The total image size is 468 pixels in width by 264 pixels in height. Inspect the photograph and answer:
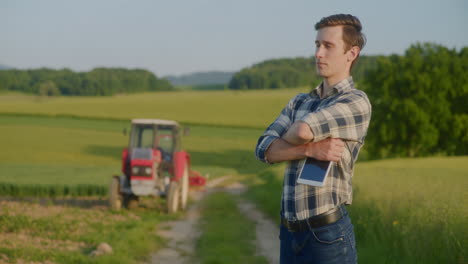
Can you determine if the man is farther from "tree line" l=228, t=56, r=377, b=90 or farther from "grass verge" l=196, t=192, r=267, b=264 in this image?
"tree line" l=228, t=56, r=377, b=90

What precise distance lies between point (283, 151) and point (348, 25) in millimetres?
713

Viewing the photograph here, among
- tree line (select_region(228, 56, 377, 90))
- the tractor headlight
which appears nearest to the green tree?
the tractor headlight

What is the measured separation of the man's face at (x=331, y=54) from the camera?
2688mm

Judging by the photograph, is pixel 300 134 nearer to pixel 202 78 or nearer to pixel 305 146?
pixel 305 146

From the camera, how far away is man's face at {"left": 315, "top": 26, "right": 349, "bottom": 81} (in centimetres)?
269

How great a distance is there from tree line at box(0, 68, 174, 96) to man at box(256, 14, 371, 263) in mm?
81368

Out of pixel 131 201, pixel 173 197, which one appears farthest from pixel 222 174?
pixel 173 197

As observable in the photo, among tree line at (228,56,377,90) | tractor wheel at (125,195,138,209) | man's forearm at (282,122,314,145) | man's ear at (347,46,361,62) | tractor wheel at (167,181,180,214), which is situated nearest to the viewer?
man's forearm at (282,122,314,145)

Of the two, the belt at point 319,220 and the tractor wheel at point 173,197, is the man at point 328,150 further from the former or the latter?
the tractor wheel at point 173,197

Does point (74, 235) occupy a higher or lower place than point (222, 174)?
higher

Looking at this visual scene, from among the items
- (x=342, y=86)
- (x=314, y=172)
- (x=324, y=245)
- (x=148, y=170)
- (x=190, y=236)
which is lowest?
(x=190, y=236)

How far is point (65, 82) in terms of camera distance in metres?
84.7

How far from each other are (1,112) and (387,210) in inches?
2145

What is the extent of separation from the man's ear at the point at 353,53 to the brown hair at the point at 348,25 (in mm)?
19
